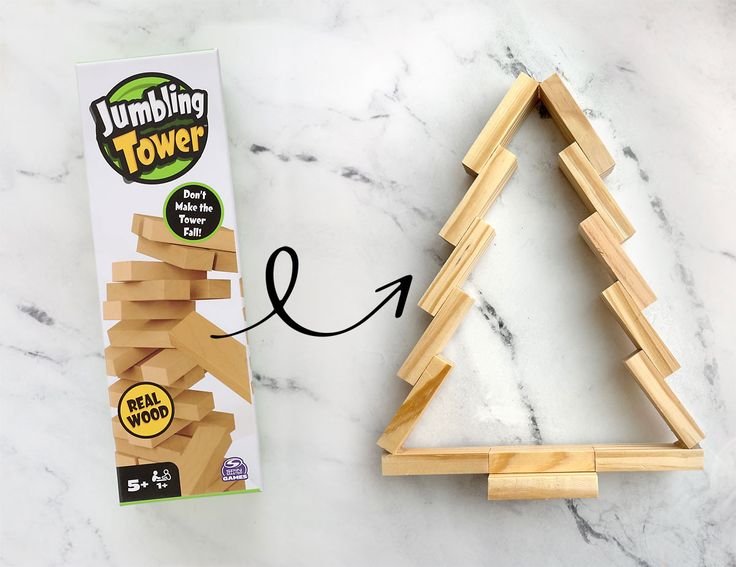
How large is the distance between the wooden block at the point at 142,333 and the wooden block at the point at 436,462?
0.81 feet

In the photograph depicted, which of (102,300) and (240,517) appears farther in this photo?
(240,517)

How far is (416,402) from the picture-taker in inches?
30.4

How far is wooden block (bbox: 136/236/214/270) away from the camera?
0.73m

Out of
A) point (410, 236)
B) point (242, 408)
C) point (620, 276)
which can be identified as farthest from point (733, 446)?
point (242, 408)

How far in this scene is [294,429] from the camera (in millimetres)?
830

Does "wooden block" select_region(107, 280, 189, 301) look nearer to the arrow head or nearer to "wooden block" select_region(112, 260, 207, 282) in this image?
"wooden block" select_region(112, 260, 207, 282)

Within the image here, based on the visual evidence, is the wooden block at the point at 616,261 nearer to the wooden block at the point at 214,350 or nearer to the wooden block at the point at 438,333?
the wooden block at the point at 438,333

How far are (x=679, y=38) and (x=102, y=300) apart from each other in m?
0.67

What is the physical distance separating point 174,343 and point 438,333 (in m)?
0.26

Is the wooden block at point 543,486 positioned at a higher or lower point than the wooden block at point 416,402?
lower

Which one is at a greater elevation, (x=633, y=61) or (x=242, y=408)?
(x=633, y=61)

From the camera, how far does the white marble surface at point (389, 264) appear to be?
0.81 m

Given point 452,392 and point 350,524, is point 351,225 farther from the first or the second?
point 350,524

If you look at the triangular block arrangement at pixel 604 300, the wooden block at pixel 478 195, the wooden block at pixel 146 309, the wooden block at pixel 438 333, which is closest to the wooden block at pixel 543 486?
the triangular block arrangement at pixel 604 300
